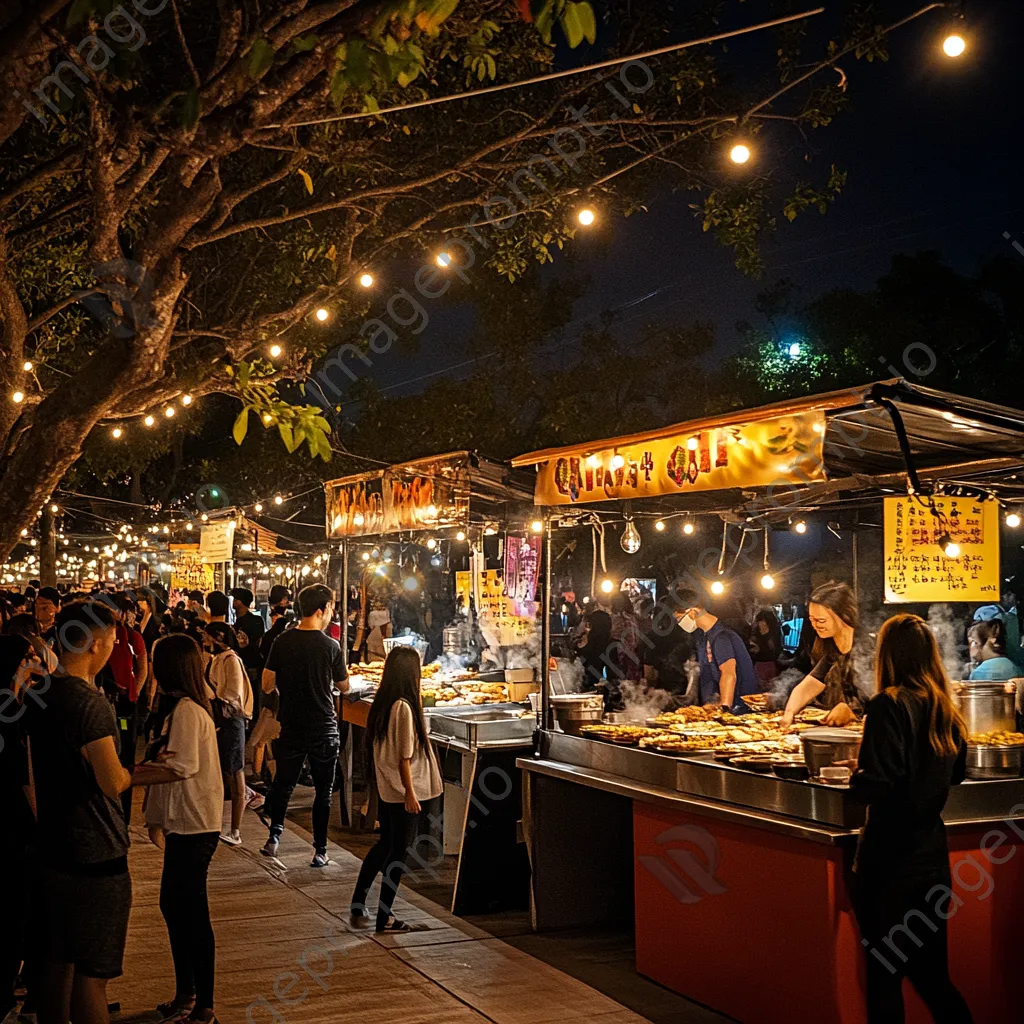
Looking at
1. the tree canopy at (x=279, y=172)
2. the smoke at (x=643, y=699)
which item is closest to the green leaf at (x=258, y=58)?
the tree canopy at (x=279, y=172)

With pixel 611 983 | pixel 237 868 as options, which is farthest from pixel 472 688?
pixel 611 983

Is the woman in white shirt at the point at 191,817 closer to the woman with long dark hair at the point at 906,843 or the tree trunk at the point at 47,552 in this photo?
the woman with long dark hair at the point at 906,843

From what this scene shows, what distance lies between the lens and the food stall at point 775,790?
5.22 meters

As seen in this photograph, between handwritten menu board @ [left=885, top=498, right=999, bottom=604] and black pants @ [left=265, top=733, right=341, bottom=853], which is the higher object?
handwritten menu board @ [left=885, top=498, right=999, bottom=604]

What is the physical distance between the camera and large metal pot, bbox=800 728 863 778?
5.50m

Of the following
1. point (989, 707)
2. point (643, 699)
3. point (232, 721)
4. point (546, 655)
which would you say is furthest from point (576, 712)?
point (643, 699)

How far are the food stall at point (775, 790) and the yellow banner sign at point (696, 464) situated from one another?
0.01 metres

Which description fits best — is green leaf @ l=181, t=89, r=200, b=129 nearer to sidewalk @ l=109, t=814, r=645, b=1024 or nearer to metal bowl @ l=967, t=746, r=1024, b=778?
sidewalk @ l=109, t=814, r=645, b=1024

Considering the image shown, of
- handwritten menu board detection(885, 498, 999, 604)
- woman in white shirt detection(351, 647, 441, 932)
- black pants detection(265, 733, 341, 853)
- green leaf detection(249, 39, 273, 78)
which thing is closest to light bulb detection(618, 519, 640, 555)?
handwritten menu board detection(885, 498, 999, 604)

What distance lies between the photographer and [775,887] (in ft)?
17.7

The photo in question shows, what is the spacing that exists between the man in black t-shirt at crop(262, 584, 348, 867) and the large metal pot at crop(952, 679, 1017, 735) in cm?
477

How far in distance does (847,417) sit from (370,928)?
4318 millimetres

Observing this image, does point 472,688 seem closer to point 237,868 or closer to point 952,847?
point 237,868

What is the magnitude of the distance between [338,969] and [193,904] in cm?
138
